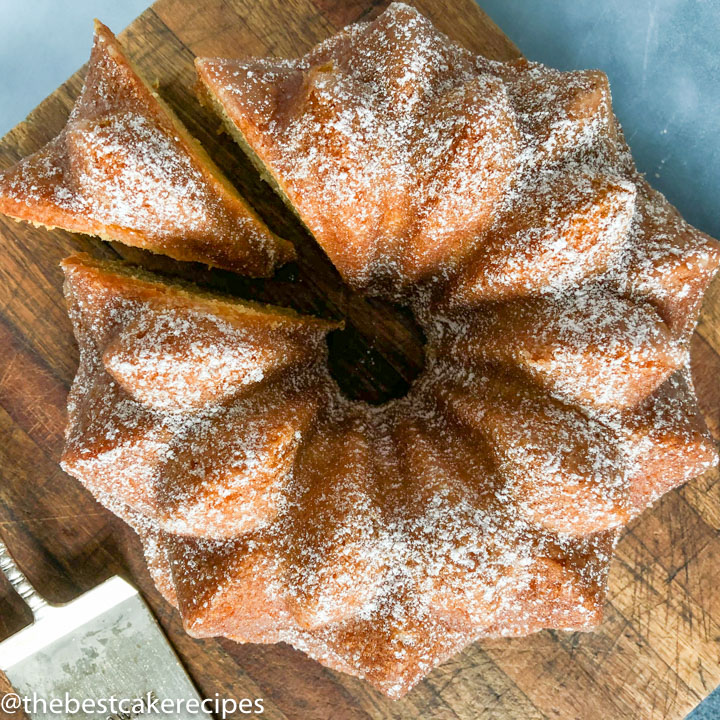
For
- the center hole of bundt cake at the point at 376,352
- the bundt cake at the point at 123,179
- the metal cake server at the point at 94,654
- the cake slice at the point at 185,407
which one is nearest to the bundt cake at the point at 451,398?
the cake slice at the point at 185,407

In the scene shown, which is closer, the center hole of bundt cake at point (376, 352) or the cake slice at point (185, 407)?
the cake slice at point (185, 407)

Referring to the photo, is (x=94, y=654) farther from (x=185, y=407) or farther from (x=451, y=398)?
(x=451, y=398)

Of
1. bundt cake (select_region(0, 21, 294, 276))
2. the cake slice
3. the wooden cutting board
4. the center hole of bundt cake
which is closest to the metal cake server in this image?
the wooden cutting board

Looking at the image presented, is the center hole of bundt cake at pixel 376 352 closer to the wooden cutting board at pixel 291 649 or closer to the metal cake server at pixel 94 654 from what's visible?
the wooden cutting board at pixel 291 649

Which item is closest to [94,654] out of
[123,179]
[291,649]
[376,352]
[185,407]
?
[291,649]

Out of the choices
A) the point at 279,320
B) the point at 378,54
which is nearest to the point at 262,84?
the point at 378,54

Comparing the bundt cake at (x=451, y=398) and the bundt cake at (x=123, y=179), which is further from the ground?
the bundt cake at (x=123, y=179)

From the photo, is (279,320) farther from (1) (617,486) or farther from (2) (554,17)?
(2) (554,17)
